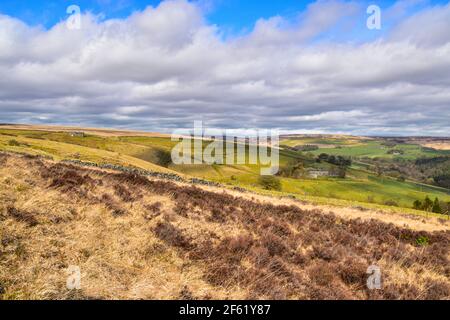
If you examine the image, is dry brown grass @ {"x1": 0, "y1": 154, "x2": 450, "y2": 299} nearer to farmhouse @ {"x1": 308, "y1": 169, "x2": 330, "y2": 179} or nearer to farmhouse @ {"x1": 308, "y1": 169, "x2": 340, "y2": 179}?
farmhouse @ {"x1": 308, "y1": 169, "x2": 330, "y2": 179}

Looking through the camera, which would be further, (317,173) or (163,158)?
(317,173)

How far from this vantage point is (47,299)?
6055mm

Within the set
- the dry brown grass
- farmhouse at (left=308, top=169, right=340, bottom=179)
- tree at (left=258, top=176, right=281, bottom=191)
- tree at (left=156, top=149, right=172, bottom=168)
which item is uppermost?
the dry brown grass

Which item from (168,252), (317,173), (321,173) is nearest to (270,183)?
(317,173)

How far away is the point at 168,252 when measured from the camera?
30.4ft

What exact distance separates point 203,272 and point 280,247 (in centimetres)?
387

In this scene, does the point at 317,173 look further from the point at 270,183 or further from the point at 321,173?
the point at 270,183

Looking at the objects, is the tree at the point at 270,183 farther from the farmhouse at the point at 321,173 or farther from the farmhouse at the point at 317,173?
the farmhouse at the point at 321,173

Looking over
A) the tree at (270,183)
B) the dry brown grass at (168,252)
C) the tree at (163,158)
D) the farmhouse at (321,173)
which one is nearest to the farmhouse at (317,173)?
the farmhouse at (321,173)

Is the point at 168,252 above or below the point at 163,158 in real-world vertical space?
above

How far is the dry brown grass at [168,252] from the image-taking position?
7.14m

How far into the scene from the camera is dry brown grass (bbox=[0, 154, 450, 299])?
714 centimetres

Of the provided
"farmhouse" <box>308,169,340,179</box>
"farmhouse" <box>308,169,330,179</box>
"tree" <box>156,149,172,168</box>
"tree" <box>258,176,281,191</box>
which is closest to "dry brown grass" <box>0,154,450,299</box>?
"tree" <box>258,176,281,191</box>
